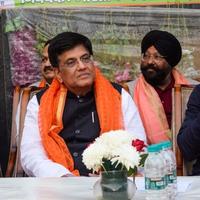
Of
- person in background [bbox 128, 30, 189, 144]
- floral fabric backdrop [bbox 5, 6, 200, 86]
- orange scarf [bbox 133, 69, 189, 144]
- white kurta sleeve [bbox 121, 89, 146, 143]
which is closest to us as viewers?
white kurta sleeve [bbox 121, 89, 146, 143]

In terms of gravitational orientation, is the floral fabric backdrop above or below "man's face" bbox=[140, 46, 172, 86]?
above

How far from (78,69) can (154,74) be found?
85 cm

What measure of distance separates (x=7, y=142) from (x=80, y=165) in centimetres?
111

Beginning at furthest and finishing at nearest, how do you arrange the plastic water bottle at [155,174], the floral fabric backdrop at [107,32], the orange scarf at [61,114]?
the floral fabric backdrop at [107,32], the orange scarf at [61,114], the plastic water bottle at [155,174]

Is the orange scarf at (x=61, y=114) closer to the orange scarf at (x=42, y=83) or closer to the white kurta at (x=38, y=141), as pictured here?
the white kurta at (x=38, y=141)

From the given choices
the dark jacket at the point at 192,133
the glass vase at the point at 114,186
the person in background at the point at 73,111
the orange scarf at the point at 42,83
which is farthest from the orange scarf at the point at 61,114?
the glass vase at the point at 114,186

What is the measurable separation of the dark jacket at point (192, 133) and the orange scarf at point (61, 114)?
35 centimetres

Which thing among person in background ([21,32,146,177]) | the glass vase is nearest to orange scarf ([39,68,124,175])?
person in background ([21,32,146,177])

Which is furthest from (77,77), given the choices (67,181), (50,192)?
(50,192)

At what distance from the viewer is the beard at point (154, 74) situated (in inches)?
145

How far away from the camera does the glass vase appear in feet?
5.78

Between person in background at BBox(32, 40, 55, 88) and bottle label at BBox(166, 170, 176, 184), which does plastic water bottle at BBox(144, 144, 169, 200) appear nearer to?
bottle label at BBox(166, 170, 176, 184)

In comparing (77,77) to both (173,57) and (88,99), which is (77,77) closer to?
(88,99)

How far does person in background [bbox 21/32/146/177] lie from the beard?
25.4 inches
